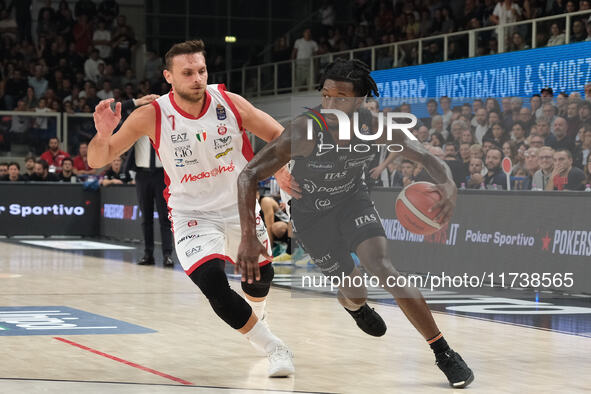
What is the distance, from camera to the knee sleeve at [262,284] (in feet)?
20.3

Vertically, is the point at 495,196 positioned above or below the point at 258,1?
below

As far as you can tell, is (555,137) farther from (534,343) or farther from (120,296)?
(120,296)

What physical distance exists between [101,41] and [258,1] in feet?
20.3

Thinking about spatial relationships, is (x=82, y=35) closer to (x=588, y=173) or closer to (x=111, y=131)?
(x=588, y=173)

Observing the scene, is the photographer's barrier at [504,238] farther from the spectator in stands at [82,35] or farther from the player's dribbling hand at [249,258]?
the spectator in stands at [82,35]

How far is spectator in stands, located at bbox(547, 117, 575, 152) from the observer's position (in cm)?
1026

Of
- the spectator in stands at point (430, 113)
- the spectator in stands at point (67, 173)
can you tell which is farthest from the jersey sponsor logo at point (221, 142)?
the spectator in stands at point (67, 173)

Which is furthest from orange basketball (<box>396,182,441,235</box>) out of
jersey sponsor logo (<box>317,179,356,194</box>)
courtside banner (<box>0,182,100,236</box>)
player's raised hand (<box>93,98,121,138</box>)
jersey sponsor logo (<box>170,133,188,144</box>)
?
courtside banner (<box>0,182,100,236</box>)

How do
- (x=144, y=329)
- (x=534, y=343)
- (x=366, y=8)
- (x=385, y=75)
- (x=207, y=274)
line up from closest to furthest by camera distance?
(x=207, y=274)
(x=534, y=343)
(x=144, y=329)
(x=385, y=75)
(x=366, y=8)

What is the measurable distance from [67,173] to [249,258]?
15248 mm

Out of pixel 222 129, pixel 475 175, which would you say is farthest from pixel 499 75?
pixel 222 129

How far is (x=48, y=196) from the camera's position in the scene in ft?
64.5

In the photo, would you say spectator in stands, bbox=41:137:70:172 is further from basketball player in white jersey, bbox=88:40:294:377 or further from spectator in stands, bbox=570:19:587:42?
basketball player in white jersey, bbox=88:40:294:377

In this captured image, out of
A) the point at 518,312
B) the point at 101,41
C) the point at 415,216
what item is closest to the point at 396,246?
the point at 518,312
